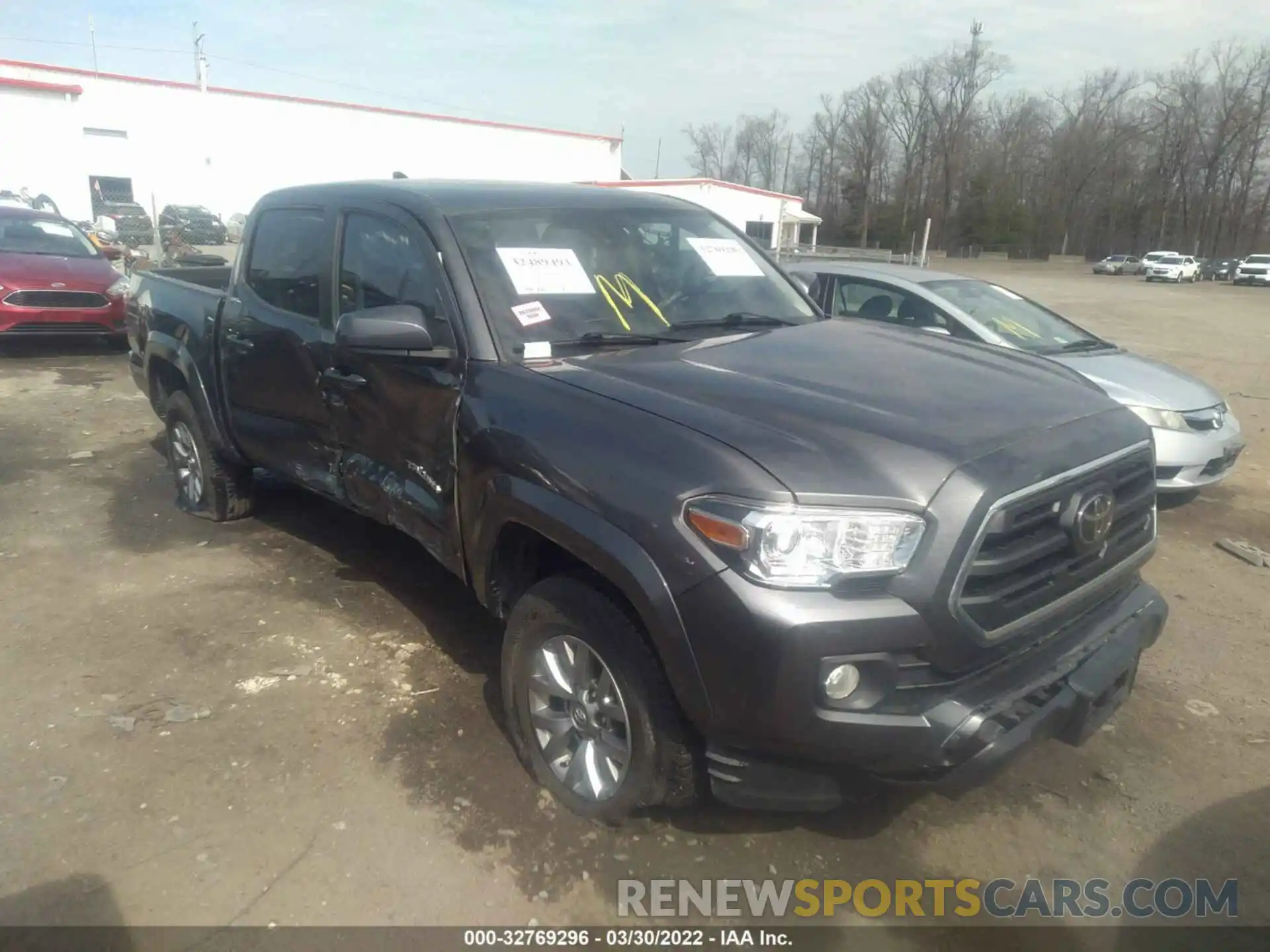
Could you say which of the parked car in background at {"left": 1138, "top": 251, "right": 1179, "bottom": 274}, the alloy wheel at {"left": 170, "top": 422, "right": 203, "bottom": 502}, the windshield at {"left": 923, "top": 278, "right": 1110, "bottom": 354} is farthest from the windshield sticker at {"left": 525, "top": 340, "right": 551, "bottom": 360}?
the parked car in background at {"left": 1138, "top": 251, "right": 1179, "bottom": 274}

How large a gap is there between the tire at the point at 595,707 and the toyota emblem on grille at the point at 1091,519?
4.06 ft

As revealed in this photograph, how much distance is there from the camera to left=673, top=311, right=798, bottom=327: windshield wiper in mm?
3668

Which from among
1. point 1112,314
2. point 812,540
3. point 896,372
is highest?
point 896,372

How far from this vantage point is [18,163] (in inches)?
1232

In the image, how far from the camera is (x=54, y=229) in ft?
39.9

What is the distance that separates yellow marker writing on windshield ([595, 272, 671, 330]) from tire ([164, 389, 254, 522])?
305 centimetres

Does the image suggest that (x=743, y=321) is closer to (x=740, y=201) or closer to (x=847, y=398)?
(x=847, y=398)

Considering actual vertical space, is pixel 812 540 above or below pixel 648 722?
above

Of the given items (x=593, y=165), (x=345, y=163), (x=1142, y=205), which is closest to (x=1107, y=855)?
(x=345, y=163)

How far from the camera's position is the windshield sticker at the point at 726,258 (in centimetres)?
400

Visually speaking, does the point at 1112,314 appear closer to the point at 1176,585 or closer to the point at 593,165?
the point at 1176,585

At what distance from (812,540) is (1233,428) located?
5476 millimetres

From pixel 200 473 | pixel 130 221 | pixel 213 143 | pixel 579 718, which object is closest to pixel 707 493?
pixel 579 718

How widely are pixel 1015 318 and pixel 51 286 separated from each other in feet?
34.5
